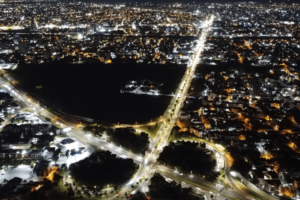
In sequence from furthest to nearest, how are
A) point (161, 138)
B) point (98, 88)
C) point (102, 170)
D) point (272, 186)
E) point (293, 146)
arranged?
point (98, 88) < point (161, 138) < point (293, 146) < point (102, 170) < point (272, 186)

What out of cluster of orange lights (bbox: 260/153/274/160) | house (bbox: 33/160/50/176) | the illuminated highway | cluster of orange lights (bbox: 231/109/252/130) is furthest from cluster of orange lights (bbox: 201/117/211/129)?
house (bbox: 33/160/50/176)

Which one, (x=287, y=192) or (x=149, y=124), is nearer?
(x=287, y=192)

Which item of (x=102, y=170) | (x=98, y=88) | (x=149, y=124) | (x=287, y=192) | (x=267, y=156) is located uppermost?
(x=287, y=192)

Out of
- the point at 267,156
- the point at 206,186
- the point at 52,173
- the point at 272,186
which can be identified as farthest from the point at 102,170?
the point at 267,156

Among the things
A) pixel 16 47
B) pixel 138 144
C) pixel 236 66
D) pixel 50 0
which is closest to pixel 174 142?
pixel 138 144

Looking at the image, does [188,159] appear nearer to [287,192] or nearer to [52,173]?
[287,192]

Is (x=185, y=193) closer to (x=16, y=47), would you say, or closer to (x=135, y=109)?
(x=135, y=109)

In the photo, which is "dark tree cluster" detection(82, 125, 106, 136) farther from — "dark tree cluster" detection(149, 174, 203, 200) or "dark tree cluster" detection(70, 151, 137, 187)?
"dark tree cluster" detection(149, 174, 203, 200)
